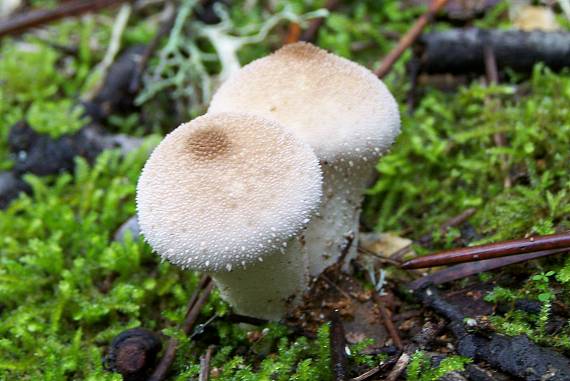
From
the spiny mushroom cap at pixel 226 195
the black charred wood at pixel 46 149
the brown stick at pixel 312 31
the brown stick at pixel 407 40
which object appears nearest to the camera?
the spiny mushroom cap at pixel 226 195

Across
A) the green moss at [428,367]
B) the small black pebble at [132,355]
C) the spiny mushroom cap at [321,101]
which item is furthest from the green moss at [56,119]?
the green moss at [428,367]

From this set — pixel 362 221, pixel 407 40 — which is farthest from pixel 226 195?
pixel 407 40

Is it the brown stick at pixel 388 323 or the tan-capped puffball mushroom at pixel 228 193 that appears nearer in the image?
the tan-capped puffball mushroom at pixel 228 193

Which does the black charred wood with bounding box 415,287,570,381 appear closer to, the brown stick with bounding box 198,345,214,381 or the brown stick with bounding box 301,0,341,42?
the brown stick with bounding box 198,345,214,381

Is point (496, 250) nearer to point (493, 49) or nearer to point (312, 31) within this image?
point (493, 49)

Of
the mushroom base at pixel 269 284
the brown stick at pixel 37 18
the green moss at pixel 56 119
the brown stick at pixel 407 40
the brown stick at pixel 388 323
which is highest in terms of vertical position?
the brown stick at pixel 37 18

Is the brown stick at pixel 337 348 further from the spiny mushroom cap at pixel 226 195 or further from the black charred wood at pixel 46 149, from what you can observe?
the black charred wood at pixel 46 149

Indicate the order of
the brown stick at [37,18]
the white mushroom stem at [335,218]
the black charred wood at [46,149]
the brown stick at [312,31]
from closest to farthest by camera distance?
the white mushroom stem at [335,218], the black charred wood at [46,149], the brown stick at [312,31], the brown stick at [37,18]

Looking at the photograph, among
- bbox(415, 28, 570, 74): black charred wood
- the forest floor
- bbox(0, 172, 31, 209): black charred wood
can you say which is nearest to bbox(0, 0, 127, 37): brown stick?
the forest floor

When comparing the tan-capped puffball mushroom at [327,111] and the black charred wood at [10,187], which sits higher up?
the tan-capped puffball mushroom at [327,111]
